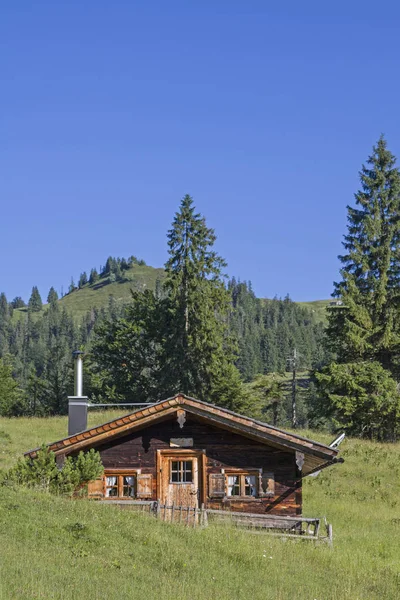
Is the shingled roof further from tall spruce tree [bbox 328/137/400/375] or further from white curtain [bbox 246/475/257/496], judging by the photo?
tall spruce tree [bbox 328/137/400/375]

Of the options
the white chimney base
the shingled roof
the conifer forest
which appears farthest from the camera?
the conifer forest

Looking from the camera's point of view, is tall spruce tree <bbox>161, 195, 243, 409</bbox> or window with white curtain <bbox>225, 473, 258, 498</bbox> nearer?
window with white curtain <bbox>225, 473, 258, 498</bbox>

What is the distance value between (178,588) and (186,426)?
9.85 meters

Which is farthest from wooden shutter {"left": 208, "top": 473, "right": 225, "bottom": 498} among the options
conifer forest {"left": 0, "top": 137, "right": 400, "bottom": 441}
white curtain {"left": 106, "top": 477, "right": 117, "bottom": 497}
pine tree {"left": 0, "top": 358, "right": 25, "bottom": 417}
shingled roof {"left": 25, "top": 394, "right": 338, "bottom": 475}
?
pine tree {"left": 0, "top": 358, "right": 25, "bottom": 417}

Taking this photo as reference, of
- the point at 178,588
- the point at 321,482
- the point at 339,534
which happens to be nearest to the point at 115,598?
the point at 178,588

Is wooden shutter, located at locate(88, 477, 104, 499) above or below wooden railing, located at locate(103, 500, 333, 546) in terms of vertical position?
above

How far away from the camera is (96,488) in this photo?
78.9 feet

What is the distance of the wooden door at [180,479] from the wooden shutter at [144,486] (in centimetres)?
35

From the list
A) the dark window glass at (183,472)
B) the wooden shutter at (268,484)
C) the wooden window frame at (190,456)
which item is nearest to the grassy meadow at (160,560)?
the wooden shutter at (268,484)

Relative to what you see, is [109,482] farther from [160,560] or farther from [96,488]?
[160,560]

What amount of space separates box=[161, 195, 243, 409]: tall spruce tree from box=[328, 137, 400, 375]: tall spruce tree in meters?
9.16

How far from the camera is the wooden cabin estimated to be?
23.7 metres

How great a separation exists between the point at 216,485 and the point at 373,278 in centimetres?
2712

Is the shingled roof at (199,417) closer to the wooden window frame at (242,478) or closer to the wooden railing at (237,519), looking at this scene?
the wooden window frame at (242,478)
